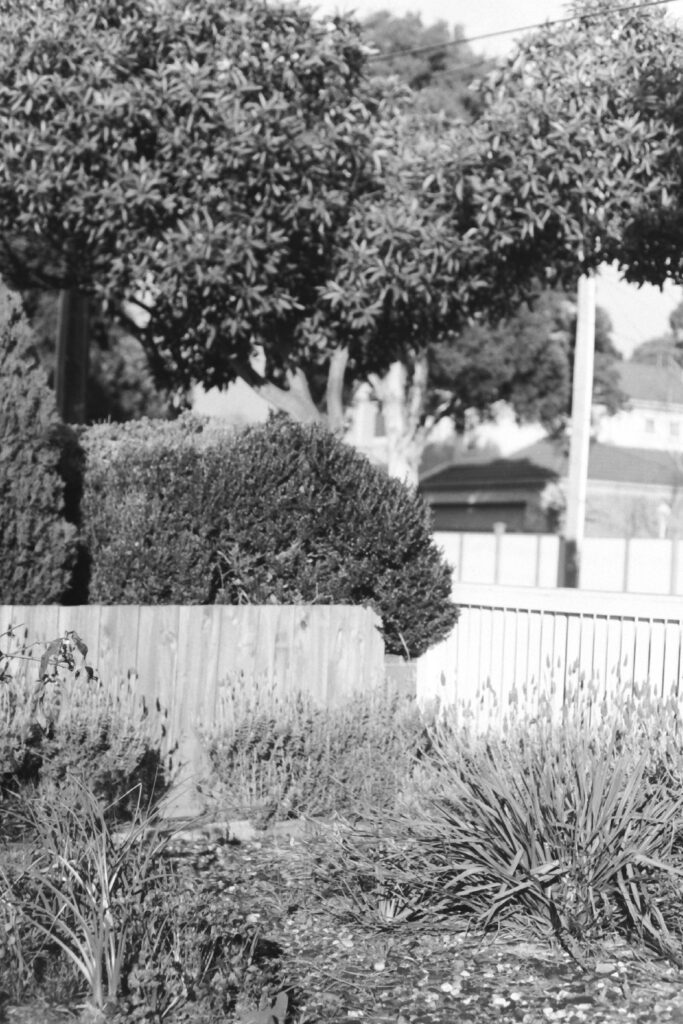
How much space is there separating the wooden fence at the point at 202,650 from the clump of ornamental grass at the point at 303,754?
205mm

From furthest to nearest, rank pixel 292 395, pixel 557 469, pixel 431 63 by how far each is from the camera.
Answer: pixel 557 469 → pixel 431 63 → pixel 292 395

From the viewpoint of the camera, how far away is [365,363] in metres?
14.8

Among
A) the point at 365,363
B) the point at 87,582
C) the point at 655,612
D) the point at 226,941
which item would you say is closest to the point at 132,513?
the point at 87,582

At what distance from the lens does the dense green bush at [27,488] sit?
7.84 m

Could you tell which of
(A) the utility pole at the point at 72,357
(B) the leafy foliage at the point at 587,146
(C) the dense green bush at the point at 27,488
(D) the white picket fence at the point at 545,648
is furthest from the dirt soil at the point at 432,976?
(A) the utility pole at the point at 72,357

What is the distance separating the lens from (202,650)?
8.01 metres

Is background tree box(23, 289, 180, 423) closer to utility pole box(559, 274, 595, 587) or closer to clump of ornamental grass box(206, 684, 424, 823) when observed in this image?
utility pole box(559, 274, 595, 587)

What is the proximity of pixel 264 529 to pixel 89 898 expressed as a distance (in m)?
4.46

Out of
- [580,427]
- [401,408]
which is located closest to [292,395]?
[580,427]

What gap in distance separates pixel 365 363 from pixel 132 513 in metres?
6.92

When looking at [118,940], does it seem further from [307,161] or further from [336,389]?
[336,389]

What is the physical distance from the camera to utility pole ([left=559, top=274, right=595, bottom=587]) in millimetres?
26328

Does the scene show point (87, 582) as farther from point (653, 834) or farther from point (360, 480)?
point (653, 834)

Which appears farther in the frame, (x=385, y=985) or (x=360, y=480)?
(x=360, y=480)
